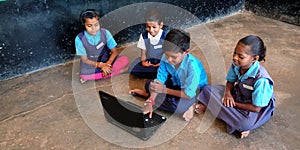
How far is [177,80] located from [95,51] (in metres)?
0.81

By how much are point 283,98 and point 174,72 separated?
32.3 inches

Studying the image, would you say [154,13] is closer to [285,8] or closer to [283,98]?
[283,98]

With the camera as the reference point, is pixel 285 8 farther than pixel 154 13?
Yes

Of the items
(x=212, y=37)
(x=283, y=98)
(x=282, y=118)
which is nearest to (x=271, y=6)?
(x=212, y=37)

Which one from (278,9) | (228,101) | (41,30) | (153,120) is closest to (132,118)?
(153,120)

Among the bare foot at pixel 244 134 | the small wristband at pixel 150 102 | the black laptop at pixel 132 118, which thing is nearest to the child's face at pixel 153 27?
the small wristband at pixel 150 102

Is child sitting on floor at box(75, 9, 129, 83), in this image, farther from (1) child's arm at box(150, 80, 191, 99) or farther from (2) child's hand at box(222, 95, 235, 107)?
(2) child's hand at box(222, 95, 235, 107)

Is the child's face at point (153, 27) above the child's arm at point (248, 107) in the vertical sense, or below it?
above

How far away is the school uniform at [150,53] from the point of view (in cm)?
237

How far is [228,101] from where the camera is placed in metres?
1.82

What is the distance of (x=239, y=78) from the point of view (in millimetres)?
1809

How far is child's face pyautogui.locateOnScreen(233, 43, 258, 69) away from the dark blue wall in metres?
1.43

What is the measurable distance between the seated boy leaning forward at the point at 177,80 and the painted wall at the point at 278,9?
1.92m

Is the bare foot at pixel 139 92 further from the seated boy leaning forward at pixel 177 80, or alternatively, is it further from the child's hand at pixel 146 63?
the child's hand at pixel 146 63
